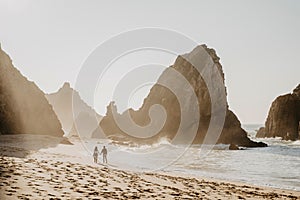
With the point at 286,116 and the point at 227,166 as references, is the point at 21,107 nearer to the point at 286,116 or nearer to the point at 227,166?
the point at 227,166

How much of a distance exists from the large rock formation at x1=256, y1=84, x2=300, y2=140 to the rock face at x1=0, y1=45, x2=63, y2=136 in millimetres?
96554

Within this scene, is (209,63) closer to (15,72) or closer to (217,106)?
(217,106)

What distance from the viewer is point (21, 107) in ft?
199

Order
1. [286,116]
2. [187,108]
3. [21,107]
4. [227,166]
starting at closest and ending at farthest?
[227,166] → [21,107] → [187,108] → [286,116]

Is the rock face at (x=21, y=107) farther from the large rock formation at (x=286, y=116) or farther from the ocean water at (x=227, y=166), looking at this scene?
the large rock formation at (x=286, y=116)

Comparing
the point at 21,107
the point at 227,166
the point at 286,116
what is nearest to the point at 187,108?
the point at 286,116

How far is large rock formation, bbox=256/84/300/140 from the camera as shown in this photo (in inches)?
4776

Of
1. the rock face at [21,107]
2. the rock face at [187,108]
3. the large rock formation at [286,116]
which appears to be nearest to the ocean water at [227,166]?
the rock face at [21,107]

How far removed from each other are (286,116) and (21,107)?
106 m

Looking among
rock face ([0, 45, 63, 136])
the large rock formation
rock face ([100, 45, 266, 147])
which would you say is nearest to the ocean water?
rock face ([0, 45, 63, 136])

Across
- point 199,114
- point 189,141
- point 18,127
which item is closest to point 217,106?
point 199,114

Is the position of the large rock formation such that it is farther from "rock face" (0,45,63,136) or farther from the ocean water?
"rock face" (0,45,63,136)

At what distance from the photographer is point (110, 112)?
127625 mm

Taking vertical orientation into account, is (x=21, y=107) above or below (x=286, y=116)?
below
